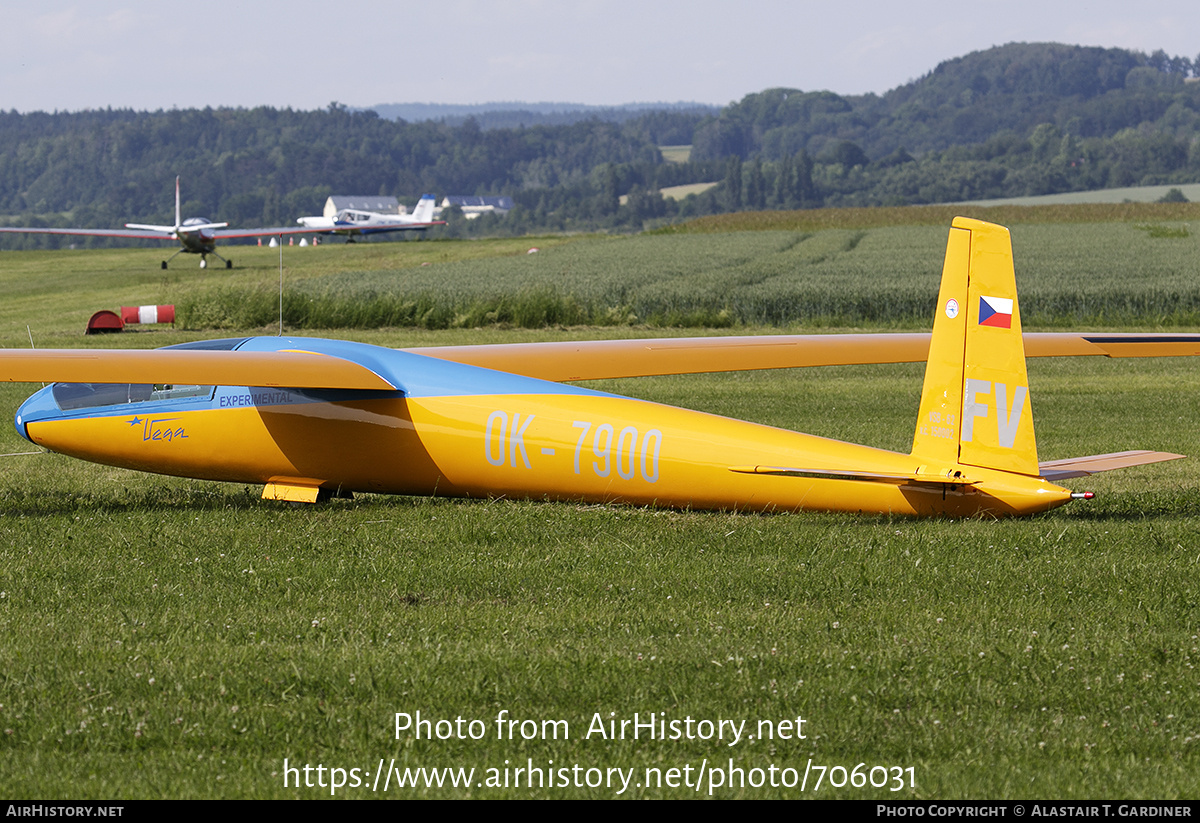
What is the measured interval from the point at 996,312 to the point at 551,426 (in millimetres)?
3508

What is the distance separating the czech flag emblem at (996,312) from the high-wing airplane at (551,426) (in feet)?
0.04

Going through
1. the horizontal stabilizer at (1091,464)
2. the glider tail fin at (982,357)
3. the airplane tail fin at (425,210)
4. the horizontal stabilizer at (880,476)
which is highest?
the airplane tail fin at (425,210)

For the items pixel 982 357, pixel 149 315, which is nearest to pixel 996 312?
pixel 982 357

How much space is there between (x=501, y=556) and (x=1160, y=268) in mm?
37094

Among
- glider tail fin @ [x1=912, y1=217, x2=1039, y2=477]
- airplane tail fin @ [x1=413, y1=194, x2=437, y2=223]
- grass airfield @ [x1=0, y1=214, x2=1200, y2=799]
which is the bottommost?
grass airfield @ [x1=0, y1=214, x2=1200, y2=799]

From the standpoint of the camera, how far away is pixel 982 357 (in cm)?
804

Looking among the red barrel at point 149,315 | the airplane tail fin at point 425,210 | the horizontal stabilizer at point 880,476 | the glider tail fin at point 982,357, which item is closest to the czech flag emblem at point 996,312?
the glider tail fin at point 982,357

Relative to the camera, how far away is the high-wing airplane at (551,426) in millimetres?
8133

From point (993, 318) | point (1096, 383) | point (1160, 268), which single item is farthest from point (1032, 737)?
point (1160, 268)

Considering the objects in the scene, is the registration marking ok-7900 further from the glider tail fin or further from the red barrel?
the red barrel

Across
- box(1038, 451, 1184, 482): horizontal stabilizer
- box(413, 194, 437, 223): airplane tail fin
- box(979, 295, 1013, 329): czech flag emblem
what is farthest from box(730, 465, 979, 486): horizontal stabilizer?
box(413, 194, 437, 223): airplane tail fin

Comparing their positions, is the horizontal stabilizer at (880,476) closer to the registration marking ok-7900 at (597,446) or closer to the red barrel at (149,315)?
the registration marking ok-7900 at (597,446)

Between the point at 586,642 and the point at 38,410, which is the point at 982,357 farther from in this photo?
the point at 38,410

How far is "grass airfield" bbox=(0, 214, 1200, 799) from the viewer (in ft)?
16.5
